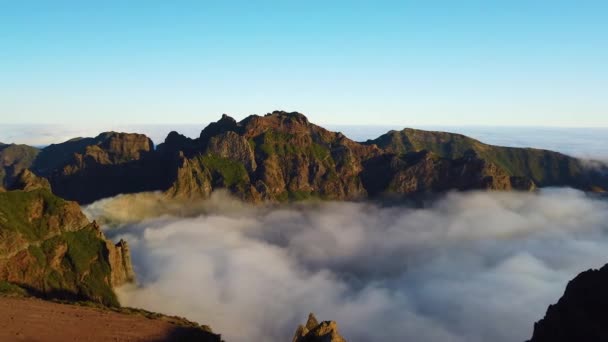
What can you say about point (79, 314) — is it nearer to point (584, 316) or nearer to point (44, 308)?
point (44, 308)

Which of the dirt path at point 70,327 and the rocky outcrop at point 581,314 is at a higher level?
the rocky outcrop at point 581,314

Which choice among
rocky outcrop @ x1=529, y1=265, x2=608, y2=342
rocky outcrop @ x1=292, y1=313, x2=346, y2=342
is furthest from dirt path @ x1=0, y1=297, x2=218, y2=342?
rocky outcrop @ x1=529, y1=265, x2=608, y2=342

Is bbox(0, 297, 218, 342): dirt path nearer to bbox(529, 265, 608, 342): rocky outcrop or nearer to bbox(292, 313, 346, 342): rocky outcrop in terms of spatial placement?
bbox(292, 313, 346, 342): rocky outcrop

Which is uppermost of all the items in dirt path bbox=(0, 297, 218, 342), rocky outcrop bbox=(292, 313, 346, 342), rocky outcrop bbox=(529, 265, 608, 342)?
rocky outcrop bbox=(529, 265, 608, 342)

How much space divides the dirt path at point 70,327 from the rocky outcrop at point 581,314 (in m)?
122

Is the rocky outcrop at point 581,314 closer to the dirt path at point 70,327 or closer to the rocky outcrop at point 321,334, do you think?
the rocky outcrop at point 321,334

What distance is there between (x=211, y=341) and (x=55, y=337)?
5555cm

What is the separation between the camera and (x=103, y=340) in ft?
559

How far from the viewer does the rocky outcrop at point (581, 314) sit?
410 ft

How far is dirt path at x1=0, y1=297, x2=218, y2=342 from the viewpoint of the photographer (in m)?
166

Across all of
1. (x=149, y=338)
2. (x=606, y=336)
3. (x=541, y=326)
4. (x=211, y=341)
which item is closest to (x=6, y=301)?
(x=149, y=338)

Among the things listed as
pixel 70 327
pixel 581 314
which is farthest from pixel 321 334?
pixel 70 327

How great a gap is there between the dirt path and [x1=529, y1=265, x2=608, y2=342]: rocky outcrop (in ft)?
400

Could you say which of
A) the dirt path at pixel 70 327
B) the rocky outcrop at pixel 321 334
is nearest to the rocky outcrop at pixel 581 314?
the rocky outcrop at pixel 321 334
